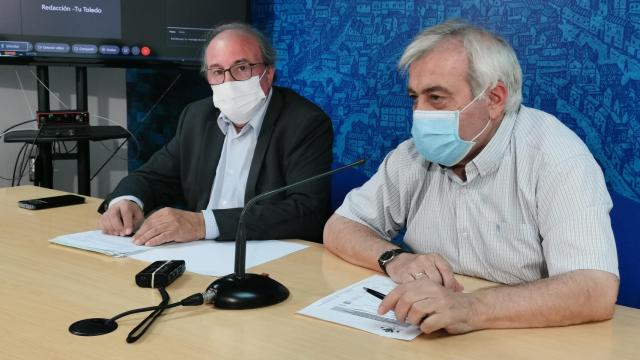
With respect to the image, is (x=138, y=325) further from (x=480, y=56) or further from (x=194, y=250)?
(x=480, y=56)

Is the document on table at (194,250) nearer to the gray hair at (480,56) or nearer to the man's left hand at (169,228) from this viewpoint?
the man's left hand at (169,228)

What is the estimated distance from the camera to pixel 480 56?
150 cm

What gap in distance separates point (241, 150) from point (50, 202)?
64 cm

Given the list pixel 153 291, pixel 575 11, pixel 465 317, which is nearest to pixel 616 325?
pixel 465 317

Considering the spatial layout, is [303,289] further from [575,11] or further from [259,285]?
[575,11]

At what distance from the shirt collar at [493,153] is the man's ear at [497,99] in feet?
0.11

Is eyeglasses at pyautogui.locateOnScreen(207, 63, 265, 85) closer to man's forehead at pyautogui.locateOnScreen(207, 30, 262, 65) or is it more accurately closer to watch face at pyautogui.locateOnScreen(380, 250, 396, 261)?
man's forehead at pyautogui.locateOnScreen(207, 30, 262, 65)

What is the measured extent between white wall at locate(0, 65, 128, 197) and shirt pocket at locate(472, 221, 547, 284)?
7.49 feet

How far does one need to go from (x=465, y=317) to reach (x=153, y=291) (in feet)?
2.01

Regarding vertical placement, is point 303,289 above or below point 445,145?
below

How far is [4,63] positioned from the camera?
2.60 meters

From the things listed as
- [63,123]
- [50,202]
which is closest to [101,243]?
[50,202]

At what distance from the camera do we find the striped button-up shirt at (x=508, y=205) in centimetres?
130

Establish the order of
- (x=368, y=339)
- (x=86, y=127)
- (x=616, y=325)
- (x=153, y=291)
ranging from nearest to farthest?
(x=368, y=339) < (x=616, y=325) < (x=153, y=291) < (x=86, y=127)
